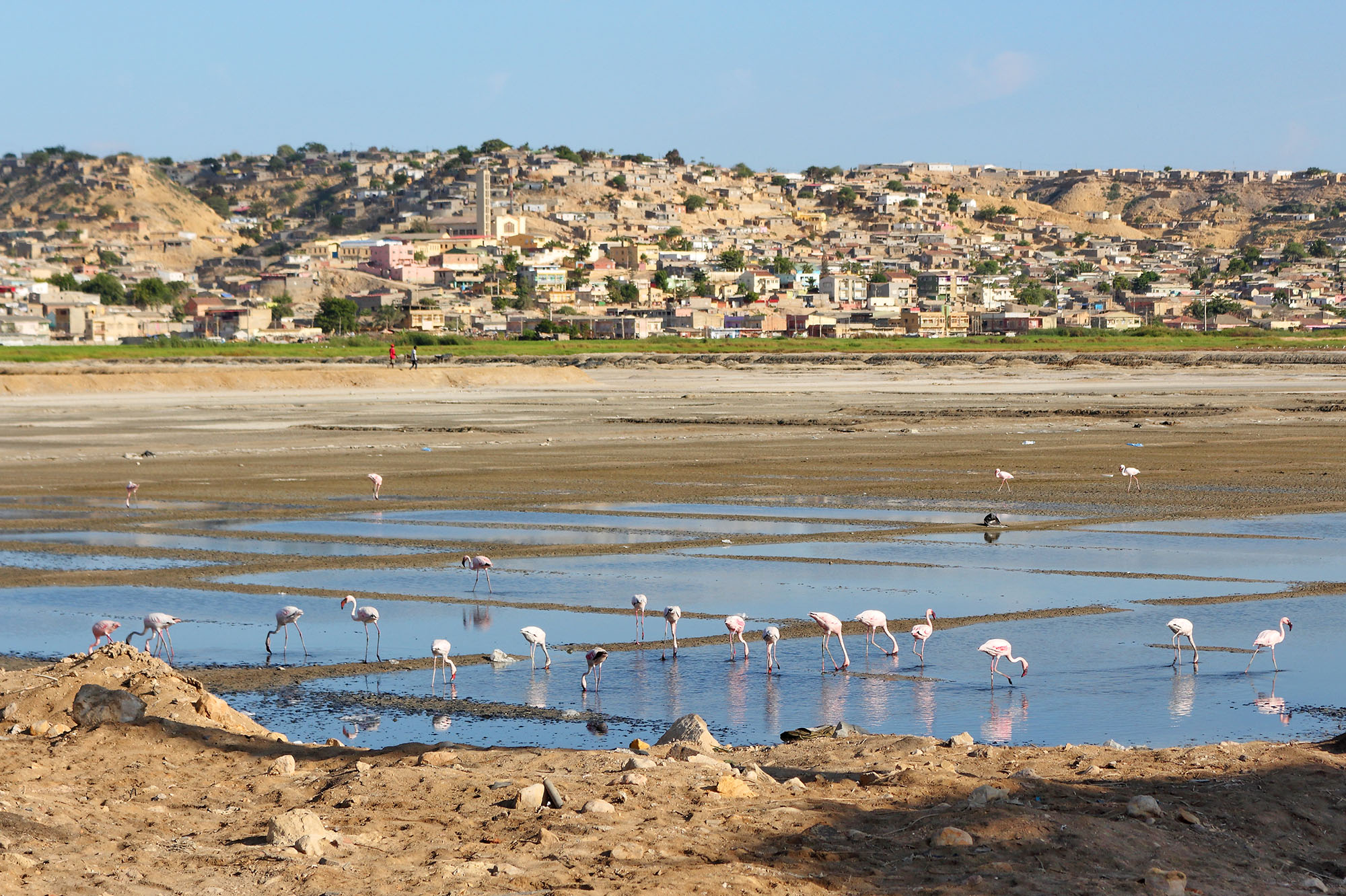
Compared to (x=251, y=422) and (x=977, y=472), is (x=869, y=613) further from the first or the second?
(x=251, y=422)

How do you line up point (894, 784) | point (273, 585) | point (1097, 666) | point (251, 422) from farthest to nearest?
point (251, 422), point (273, 585), point (1097, 666), point (894, 784)

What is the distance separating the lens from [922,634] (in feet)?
33.7

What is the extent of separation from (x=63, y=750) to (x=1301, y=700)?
7450mm

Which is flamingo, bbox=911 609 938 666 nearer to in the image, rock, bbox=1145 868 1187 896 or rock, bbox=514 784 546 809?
rock, bbox=514 784 546 809

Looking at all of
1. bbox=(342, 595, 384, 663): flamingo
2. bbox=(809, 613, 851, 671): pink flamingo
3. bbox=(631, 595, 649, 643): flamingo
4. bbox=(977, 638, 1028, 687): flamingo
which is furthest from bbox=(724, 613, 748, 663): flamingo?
bbox=(342, 595, 384, 663): flamingo

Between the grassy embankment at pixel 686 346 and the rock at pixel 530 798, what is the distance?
2727 inches

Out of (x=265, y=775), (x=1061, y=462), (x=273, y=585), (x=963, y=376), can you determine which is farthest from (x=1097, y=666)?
(x=963, y=376)

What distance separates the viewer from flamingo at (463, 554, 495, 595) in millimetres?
13467

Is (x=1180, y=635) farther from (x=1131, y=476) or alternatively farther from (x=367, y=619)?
(x=1131, y=476)

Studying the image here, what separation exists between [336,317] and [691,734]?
4920 inches

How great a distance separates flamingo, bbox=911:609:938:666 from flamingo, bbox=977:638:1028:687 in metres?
0.50

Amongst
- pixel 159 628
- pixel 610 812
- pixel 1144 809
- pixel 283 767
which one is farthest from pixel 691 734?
pixel 159 628

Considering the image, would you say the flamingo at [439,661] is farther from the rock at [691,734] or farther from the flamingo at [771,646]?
→ the flamingo at [771,646]

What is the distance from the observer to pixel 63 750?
7.54m
